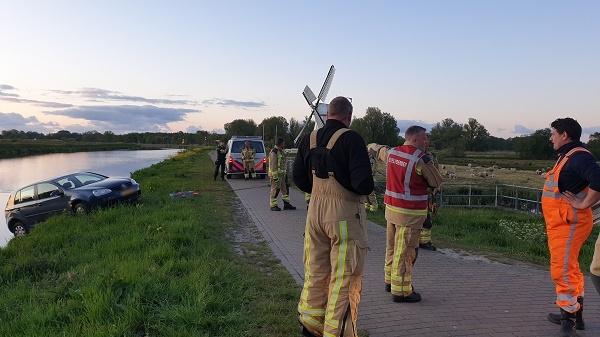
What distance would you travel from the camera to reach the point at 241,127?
323 ft

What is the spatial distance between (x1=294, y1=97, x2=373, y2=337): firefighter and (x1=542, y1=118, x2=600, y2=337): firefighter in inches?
76.3

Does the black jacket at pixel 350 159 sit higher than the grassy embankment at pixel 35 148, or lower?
higher

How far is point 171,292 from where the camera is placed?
5.34m

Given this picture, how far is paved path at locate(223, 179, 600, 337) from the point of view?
15.2 feet

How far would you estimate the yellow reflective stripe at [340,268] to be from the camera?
12.8 feet

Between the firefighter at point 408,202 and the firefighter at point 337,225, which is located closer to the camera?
the firefighter at point 337,225

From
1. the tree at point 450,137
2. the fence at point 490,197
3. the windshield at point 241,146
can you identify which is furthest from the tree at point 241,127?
the fence at point 490,197

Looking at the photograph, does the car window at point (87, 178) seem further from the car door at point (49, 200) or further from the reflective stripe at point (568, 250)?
the reflective stripe at point (568, 250)

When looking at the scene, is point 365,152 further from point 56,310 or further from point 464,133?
point 464,133

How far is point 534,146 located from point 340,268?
61920 millimetres

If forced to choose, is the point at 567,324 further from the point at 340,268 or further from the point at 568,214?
the point at 340,268

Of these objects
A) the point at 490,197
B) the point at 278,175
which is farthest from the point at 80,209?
the point at 490,197

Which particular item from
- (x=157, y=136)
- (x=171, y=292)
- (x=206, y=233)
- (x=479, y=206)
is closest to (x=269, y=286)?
(x=171, y=292)

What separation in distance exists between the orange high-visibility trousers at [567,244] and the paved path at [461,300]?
15.1 inches
